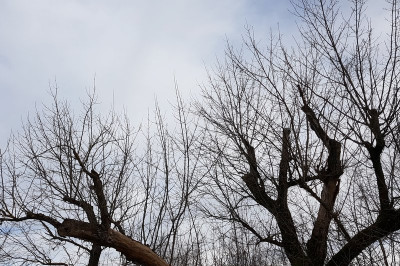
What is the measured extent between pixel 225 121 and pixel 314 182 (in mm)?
1793

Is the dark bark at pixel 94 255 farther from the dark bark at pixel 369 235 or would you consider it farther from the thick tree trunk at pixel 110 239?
the dark bark at pixel 369 235

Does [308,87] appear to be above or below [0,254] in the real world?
above

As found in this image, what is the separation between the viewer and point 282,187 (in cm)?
598

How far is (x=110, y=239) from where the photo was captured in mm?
4590

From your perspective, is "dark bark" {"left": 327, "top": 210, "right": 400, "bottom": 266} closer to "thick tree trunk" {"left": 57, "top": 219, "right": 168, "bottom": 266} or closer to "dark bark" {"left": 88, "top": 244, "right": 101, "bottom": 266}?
"thick tree trunk" {"left": 57, "top": 219, "right": 168, "bottom": 266}

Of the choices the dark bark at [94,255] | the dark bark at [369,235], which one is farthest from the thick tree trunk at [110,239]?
the dark bark at [369,235]

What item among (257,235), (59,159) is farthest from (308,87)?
(59,159)

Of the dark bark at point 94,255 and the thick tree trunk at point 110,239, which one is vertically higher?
the dark bark at point 94,255

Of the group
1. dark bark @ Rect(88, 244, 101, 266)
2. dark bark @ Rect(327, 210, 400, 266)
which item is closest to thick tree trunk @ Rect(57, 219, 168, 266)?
dark bark @ Rect(88, 244, 101, 266)

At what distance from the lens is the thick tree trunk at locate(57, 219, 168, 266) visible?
4453 millimetres

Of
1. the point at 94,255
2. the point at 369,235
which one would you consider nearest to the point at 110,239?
the point at 94,255

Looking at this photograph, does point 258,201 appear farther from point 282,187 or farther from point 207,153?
point 207,153

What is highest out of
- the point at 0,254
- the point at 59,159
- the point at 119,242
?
the point at 59,159

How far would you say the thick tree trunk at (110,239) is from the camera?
445 centimetres
